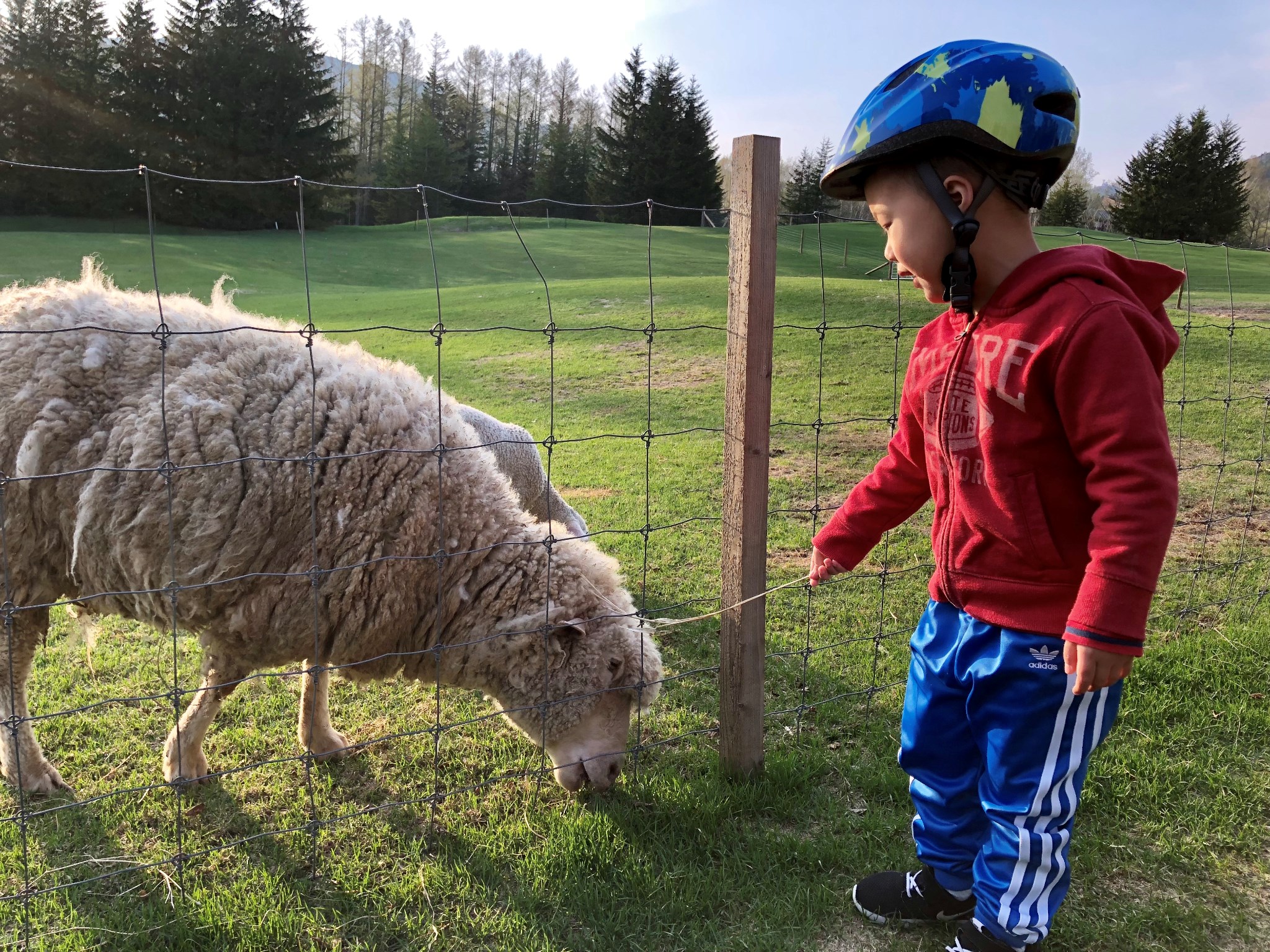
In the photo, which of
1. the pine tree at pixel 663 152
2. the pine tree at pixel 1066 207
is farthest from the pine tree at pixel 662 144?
the pine tree at pixel 1066 207

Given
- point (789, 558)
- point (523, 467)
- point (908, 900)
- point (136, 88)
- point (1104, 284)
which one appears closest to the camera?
point (1104, 284)

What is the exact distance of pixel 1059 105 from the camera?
6.82 feet

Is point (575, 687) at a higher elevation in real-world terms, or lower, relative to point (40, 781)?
higher

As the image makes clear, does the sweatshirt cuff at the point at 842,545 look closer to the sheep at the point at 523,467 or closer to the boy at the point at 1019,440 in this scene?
the boy at the point at 1019,440

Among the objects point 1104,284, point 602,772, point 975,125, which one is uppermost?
point 975,125

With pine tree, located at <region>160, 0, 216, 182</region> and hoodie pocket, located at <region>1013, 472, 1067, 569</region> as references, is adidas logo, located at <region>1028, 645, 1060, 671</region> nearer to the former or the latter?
hoodie pocket, located at <region>1013, 472, 1067, 569</region>

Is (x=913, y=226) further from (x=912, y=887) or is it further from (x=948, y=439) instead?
(x=912, y=887)

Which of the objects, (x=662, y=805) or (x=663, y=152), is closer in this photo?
(x=662, y=805)

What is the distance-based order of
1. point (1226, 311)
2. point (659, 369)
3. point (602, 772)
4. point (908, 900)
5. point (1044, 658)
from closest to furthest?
point (1044, 658), point (908, 900), point (602, 772), point (659, 369), point (1226, 311)

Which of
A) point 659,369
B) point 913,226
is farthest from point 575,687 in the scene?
point 659,369

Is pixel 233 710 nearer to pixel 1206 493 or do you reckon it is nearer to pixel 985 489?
pixel 985 489

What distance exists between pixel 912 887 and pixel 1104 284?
6.24 ft

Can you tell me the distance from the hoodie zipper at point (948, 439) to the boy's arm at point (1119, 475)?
0.32m

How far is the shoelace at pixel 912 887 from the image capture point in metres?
2.65
